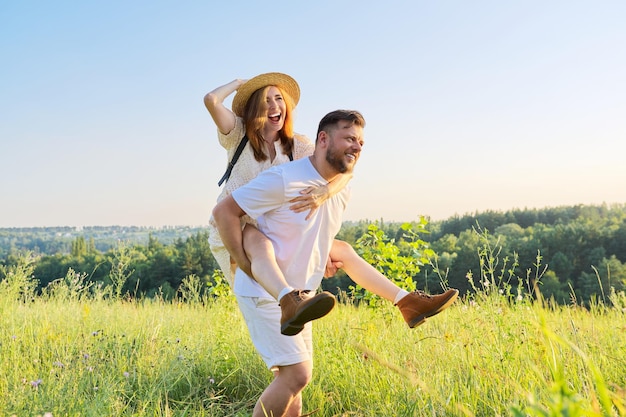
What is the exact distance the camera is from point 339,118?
3258 millimetres

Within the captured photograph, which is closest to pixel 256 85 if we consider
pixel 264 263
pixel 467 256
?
pixel 264 263

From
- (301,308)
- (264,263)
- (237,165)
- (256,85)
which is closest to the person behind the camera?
(301,308)

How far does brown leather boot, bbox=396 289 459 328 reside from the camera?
342cm

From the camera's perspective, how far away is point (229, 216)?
3.29 meters

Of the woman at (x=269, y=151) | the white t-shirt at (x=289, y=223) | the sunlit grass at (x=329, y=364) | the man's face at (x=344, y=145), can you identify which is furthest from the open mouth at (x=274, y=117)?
the sunlit grass at (x=329, y=364)

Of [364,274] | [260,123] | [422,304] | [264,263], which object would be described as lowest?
[422,304]

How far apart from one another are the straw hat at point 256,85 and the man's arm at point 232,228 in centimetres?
99

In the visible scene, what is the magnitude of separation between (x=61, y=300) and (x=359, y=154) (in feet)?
16.6

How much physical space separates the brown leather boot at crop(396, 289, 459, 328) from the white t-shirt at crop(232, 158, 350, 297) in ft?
1.83

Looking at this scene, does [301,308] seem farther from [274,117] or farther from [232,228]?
[274,117]

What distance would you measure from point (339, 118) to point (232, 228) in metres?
0.86

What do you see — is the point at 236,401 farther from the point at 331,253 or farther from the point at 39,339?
the point at 39,339

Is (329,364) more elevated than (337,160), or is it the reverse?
(337,160)

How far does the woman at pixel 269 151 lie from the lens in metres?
3.45
